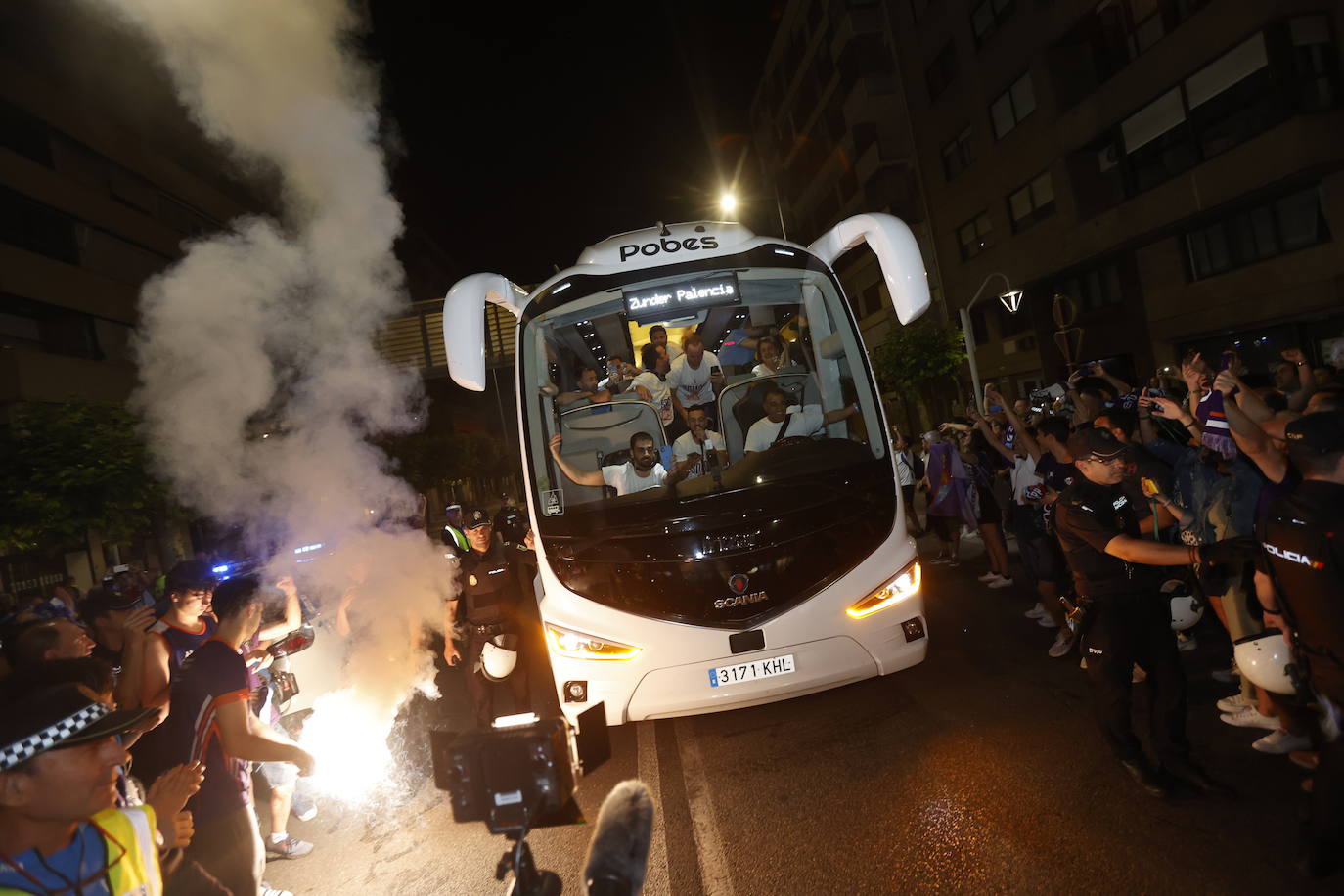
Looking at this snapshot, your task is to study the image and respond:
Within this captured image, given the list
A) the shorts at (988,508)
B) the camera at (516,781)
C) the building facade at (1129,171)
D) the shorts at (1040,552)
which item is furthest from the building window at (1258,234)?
the camera at (516,781)

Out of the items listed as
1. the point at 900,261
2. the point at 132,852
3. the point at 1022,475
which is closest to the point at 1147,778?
the point at 900,261

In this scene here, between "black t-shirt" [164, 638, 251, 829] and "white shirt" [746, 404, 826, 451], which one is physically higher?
"white shirt" [746, 404, 826, 451]

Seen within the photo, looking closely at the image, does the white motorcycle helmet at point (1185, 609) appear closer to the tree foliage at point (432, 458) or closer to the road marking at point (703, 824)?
the road marking at point (703, 824)

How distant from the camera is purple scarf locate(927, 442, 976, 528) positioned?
27.7 ft

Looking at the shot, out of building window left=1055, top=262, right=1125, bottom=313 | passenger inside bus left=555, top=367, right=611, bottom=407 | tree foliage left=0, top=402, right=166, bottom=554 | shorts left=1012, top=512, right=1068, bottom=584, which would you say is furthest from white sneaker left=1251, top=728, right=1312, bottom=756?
building window left=1055, top=262, right=1125, bottom=313

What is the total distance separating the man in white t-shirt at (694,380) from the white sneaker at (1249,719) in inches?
133

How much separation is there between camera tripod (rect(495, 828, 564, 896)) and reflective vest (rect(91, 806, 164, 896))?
3.17 ft

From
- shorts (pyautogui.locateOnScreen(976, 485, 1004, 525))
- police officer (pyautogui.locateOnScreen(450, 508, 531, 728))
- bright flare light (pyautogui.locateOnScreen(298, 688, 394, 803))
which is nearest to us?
bright flare light (pyautogui.locateOnScreen(298, 688, 394, 803))

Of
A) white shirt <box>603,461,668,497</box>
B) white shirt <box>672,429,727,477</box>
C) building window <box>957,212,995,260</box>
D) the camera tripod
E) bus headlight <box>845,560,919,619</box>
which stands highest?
building window <box>957,212,995,260</box>

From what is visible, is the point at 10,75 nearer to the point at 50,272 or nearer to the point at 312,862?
the point at 50,272

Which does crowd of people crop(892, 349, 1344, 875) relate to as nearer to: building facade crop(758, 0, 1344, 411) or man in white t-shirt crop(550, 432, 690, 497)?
man in white t-shirt crop(550, 432, 690, 497)

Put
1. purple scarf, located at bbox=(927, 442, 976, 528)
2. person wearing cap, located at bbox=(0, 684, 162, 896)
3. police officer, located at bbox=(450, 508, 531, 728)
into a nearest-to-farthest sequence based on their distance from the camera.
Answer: person wearing cap, located at bbox=(0, 684, 162, 896), police officer, located at bbox=(450, 508, 531, 728), purple scarf, located at bbox=(927, 442, 976, 528)

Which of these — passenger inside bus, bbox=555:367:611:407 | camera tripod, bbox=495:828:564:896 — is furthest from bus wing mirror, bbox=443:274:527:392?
camera tripod, bbox=495:828:564:896

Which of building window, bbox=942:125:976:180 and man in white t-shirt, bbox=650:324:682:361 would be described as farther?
building window, bbox=942:125:976:180
